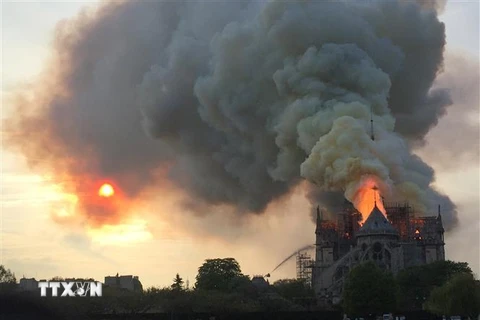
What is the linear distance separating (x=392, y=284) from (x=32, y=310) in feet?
108

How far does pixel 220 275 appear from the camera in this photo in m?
116

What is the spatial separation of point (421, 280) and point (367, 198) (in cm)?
937

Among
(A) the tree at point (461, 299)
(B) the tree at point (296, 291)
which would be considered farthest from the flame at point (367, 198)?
(A) the tree at point (461, 299)

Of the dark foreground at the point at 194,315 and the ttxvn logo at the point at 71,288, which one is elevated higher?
the ttxvn logo at the point at 71,288

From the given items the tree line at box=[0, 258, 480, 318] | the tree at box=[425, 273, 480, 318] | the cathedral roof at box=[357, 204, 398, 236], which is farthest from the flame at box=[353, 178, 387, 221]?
the tree at box=[425, 273, 480, 318]

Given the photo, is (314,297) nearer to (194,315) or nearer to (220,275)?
(220,275)

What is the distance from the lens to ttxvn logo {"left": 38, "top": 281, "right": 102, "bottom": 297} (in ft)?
266

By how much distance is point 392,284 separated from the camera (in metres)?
83.9

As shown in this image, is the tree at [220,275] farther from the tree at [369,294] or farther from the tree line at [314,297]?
the tree at [369,294]

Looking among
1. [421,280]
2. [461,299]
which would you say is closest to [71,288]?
[421,280]

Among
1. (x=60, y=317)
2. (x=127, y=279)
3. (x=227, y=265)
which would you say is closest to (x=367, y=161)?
(x=60, y=317)

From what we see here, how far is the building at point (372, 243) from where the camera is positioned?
106 m

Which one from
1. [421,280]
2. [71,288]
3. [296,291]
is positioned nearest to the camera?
[71,288]

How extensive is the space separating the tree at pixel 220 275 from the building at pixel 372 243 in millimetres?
9214
